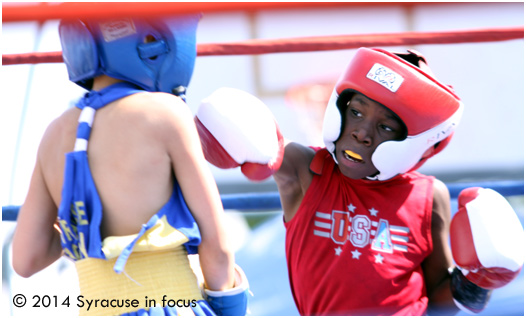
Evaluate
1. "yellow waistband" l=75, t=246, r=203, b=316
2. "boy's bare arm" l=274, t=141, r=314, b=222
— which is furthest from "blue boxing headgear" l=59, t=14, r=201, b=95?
"boy's bare arm" l=274, t=141, r=314, b=222

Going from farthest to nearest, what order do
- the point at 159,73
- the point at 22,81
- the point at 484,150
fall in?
the point at 484,150, the point at 22,81, the point at 159,73

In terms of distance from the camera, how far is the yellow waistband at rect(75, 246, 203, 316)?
1026mm

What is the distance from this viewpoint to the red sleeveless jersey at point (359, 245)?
1.39 metres

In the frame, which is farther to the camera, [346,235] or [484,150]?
[484,150]

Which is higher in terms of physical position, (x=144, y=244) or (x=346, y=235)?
(x=144, y=244)

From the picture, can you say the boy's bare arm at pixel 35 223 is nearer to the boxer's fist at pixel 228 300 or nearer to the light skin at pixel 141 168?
the light skin at pixel 141 168

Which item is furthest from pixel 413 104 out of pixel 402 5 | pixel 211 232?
pixel 211 232

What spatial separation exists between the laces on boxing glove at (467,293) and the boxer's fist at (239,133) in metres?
0.49

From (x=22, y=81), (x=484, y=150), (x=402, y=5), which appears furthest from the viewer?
(x=484, y=150)

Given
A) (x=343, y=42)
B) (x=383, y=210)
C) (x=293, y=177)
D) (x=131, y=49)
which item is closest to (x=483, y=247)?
(x=383, y=210)

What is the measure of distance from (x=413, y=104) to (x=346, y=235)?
1.06 ft

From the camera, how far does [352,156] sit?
140 cm

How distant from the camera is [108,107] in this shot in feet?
3.50

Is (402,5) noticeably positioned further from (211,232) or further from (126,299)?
(126,299)
